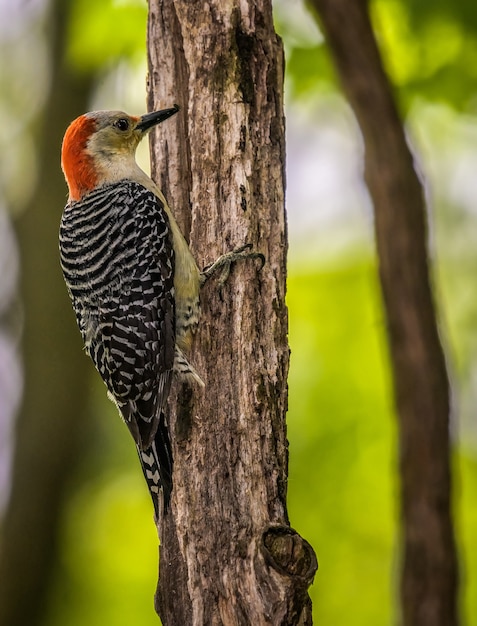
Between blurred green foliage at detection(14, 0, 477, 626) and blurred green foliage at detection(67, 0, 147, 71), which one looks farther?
blurred green foliage at detection(14, 0, 477, 626)

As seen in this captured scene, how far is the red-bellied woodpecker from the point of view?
4.11 meters

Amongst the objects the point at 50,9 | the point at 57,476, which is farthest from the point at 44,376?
the point at 50,9

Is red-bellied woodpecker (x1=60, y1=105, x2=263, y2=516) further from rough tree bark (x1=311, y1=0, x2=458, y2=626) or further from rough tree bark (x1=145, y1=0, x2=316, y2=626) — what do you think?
rough tree bark (x1=311, y1=0, x2=458, y2=626)

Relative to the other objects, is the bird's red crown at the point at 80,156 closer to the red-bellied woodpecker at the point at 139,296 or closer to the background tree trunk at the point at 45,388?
the red-bellied woodpecker at the point at 139,296

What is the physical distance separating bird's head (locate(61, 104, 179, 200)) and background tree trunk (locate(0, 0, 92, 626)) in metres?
1.94

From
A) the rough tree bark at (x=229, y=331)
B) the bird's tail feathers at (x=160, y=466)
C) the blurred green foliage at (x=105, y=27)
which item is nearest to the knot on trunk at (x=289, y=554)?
the rough tree bark at (x=229, y=331)

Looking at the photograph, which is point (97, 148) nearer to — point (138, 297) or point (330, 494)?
point (138, 297)

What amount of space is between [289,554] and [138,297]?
61.6 inches

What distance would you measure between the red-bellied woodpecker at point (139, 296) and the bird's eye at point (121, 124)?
0.77 feet

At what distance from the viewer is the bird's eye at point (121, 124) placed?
505 centimetres

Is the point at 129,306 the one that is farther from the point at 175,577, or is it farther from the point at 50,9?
the point at 50,9

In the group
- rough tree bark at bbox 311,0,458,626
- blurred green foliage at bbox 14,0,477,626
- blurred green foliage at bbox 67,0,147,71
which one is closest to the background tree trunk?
blurred green foliage at bbox 14,0,477,626

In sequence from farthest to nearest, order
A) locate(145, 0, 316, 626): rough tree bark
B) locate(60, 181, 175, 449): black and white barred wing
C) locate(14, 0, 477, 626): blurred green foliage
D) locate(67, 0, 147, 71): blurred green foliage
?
locate(14, 0, 477, 626): blurred green foliage → locate(67, 0, 147, 71): blurred green foliage → locate(60, 181, 175, 449): black and white barred wing → locate(145, 0, 316, 626): rough tree bark

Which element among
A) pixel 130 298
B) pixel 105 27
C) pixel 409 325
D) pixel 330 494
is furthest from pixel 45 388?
pixel 409 325
